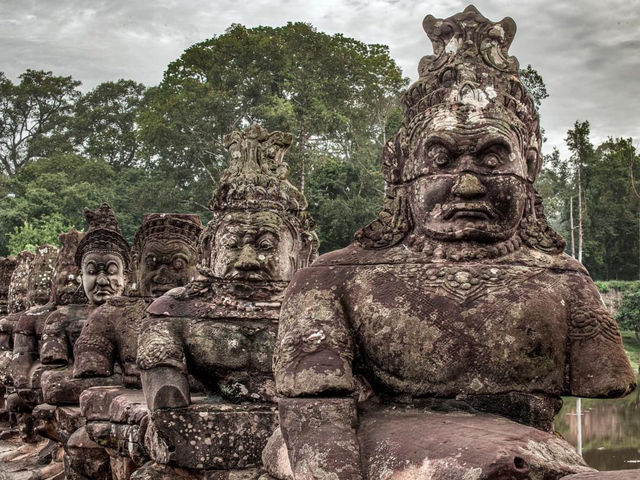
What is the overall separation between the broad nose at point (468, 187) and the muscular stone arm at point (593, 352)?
58cm

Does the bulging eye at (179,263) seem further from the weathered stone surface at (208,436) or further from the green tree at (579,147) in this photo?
the green tree at (579,147)

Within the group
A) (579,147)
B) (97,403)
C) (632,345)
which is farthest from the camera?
(632,345)

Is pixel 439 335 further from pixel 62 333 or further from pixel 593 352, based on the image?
pixel 62 333

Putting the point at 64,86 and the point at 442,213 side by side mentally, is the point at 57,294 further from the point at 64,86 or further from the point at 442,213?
the point at 64,86

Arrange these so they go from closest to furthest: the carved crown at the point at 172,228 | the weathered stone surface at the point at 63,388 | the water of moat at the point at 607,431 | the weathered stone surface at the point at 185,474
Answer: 1. the weathered stone surface at the point at 185,474
2. the carved crown at the point at 172,228
3. the weathered stone surface at the point at 63,388
4. the water of moat at the point at 607,431

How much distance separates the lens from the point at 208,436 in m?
5.02

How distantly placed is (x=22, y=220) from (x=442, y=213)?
33.4m

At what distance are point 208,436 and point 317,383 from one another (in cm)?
169

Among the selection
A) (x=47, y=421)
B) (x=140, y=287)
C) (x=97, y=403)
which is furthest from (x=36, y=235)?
(x=97, y=403)

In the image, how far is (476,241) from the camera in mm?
3809

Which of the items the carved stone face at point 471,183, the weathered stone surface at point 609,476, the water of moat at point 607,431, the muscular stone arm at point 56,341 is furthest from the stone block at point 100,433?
the water of moat at point 607,431

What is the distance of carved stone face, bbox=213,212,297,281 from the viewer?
568cm

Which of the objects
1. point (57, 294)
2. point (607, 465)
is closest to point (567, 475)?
point (57, 294)

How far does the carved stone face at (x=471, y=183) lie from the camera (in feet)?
12.4
